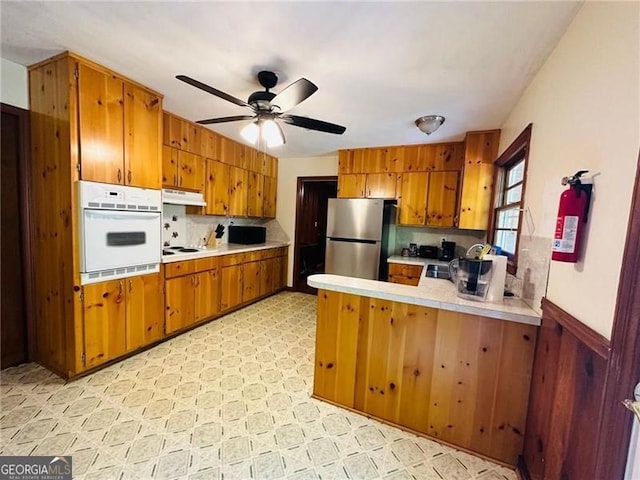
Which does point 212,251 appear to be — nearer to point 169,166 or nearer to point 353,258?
point 169,166

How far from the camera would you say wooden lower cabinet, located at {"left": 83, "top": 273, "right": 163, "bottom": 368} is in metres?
2.16

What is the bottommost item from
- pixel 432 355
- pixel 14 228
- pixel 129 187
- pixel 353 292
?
pixel 432 355

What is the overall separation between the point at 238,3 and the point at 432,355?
2.23m

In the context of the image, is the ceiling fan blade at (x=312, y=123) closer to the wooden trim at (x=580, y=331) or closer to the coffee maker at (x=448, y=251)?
the wooden trim at (x=580, y=331)

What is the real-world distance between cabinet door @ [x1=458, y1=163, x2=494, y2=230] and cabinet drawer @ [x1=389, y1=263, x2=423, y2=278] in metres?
0.74

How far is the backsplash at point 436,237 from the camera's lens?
148 inches

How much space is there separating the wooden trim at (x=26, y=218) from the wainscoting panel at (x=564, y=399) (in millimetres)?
3660

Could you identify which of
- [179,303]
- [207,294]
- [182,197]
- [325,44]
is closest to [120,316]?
[179,303]

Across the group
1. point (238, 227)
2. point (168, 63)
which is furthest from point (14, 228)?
point (238, 227)

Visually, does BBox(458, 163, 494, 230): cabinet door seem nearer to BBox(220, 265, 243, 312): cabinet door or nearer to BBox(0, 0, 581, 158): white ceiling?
BBox(0, 0, 581, 158): white ceiling

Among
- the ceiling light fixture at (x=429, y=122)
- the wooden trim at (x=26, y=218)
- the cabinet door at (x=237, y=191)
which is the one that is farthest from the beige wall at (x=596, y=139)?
the wooden trim at (x=26, y=218)

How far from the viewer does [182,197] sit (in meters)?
3.15

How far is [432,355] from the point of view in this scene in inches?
67.5

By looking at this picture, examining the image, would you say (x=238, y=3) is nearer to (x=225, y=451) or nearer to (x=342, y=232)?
(x=225, y=451)
